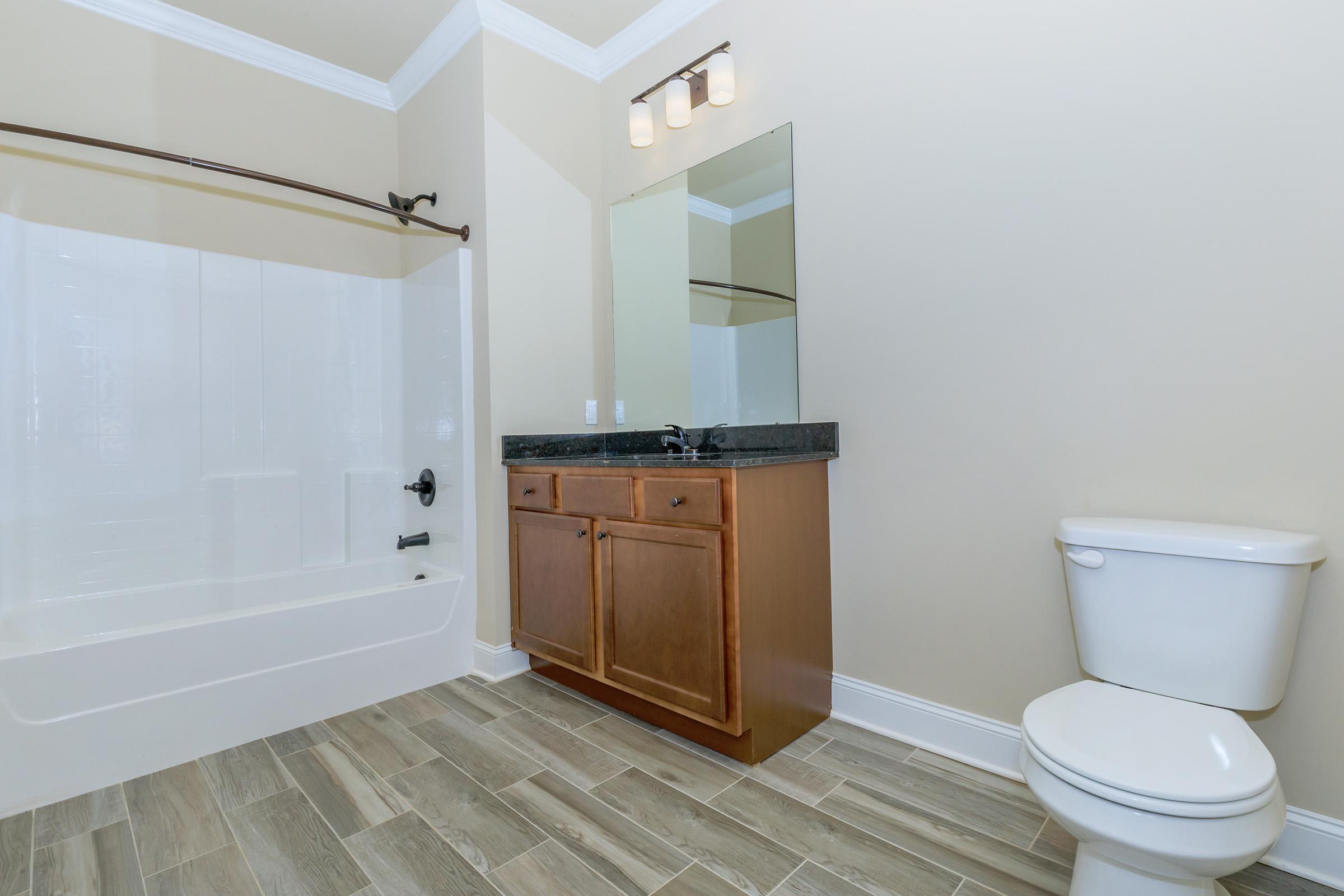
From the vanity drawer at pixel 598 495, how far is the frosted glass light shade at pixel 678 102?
1.40m

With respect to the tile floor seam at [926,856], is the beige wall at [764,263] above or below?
above

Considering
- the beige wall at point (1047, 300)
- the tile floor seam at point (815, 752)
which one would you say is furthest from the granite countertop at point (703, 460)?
the tile floor seam at point (815, 752)

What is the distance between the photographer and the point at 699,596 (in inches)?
70.4

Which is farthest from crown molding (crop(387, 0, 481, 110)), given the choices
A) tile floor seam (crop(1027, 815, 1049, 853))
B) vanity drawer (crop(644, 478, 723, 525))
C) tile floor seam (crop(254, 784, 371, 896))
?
tile floor seam (crop(1027, 815, 1049, 853))

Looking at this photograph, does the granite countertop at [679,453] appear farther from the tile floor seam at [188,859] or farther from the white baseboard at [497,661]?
the tile floor seam at [188,859]

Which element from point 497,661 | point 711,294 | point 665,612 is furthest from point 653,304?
point 497,661

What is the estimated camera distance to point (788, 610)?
1884 millimetres

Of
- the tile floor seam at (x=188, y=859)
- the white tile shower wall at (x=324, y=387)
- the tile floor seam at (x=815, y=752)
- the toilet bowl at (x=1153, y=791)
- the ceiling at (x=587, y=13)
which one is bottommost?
the tile floor seam at (x=188, y=859)

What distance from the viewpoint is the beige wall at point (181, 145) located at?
226 cm

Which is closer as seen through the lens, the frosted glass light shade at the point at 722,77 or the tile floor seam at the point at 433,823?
the tile floor seam at the point at 433,823

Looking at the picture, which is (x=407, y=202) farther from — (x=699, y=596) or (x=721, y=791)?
(x=721, y=791)

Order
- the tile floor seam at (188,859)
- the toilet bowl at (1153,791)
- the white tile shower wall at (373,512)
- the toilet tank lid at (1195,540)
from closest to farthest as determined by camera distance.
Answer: the toilet bowl at (1153,791), the toilet tank lid at (1195,540), the tile floor seam at (188,859), the white tile shower wall at (373,512)

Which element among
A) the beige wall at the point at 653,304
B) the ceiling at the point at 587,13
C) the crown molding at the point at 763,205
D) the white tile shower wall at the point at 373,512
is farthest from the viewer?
the white tile shower wall at the point at 373,512

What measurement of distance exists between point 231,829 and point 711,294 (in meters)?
2.17
